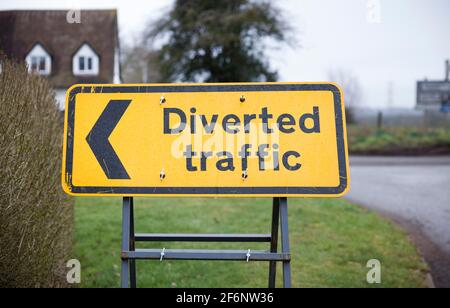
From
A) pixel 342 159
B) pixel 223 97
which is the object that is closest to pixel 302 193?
pixel 342 159

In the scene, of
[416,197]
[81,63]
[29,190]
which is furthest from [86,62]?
[29,190]

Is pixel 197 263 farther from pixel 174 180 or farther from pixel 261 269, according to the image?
pixel 174 180

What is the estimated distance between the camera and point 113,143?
3031mm

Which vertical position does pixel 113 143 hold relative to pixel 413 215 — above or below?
above

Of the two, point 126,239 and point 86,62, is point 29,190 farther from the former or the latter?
point 86,62

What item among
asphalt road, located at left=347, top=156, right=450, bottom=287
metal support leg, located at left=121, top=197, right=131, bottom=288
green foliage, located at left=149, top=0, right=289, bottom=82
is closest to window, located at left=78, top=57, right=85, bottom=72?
green foliage, located at left=149, top=0, right=289, bottom=82

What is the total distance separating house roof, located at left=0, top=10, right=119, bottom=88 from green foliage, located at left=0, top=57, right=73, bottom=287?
2393 cm

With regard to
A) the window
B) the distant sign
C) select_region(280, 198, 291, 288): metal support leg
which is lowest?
select_region(280, 198, 291, 288): metal support leg

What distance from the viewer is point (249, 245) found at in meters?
6.11

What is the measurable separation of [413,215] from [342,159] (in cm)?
578

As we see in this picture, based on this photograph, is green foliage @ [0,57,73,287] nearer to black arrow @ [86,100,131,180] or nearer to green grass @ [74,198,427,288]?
black arrow @ [86,100,131,180]

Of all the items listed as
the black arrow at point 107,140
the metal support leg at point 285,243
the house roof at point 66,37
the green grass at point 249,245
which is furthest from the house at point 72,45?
the metal support leg at point 285,243

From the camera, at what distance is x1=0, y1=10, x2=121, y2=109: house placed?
2719 cm

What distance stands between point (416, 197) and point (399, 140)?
468 inches
